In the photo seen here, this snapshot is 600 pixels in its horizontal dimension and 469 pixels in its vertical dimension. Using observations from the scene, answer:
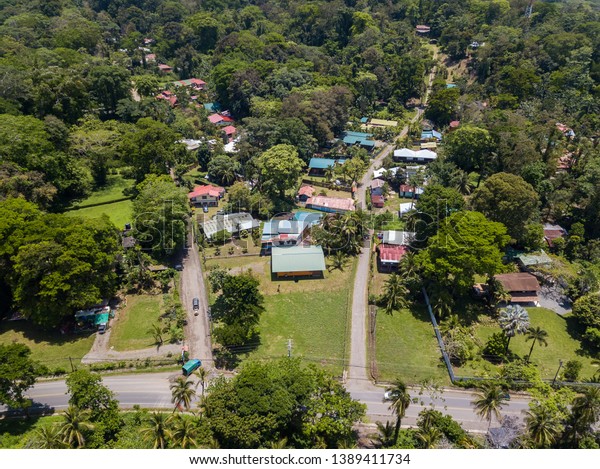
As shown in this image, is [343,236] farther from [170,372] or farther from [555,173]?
[555,173]

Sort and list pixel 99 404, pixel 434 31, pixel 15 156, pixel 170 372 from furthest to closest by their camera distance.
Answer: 1. pixel 434 31
2. pixel 15 156
3. pixel 170 372
4. pixel 99 404

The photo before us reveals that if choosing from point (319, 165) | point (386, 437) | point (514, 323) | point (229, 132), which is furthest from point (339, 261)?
point (229, 132)

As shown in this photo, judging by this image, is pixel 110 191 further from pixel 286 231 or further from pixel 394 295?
pixel 394 295

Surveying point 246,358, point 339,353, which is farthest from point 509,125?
point 246,358

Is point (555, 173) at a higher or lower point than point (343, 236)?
higher

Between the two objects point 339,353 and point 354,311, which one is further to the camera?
point 354,311

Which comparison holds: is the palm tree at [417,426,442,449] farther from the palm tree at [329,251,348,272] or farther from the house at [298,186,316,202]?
the house at [298,186,316,202]
